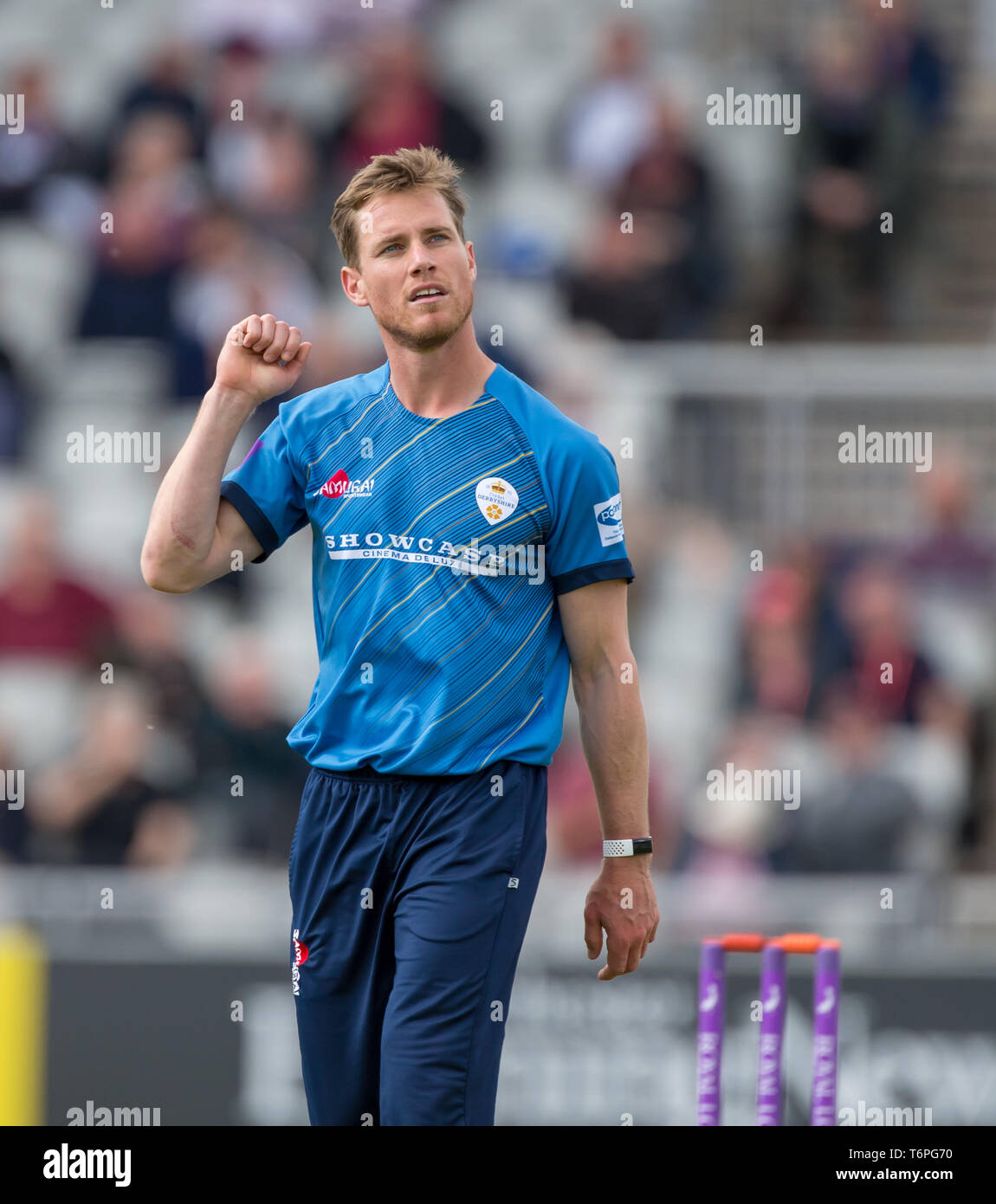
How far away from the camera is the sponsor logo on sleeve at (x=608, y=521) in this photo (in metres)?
4.31

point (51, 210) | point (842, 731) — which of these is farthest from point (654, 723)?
point (51, 210)

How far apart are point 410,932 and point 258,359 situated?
131 centimetres

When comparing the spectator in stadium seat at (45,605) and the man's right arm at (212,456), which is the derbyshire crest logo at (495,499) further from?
the spectator in stadium seat at (45,605)

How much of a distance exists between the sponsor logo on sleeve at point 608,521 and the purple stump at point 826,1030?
1.19 m

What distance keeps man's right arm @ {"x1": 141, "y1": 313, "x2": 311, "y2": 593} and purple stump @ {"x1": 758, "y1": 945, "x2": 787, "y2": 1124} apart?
5.77ft

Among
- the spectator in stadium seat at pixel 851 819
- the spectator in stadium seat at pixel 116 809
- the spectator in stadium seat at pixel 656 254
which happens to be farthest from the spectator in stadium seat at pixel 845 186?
the spectator in stadium seat at pixel 116 809

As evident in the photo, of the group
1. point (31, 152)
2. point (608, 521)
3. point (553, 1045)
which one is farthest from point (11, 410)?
point (608, 521)

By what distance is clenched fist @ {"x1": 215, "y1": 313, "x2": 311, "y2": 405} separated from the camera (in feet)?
13.7

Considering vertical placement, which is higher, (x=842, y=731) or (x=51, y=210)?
(x=51, y=210)

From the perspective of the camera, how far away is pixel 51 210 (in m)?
11.1

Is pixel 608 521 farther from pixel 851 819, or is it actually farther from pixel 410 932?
pixel 851 819

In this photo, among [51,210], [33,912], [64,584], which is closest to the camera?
[33,912]

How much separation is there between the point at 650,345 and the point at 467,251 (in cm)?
606
